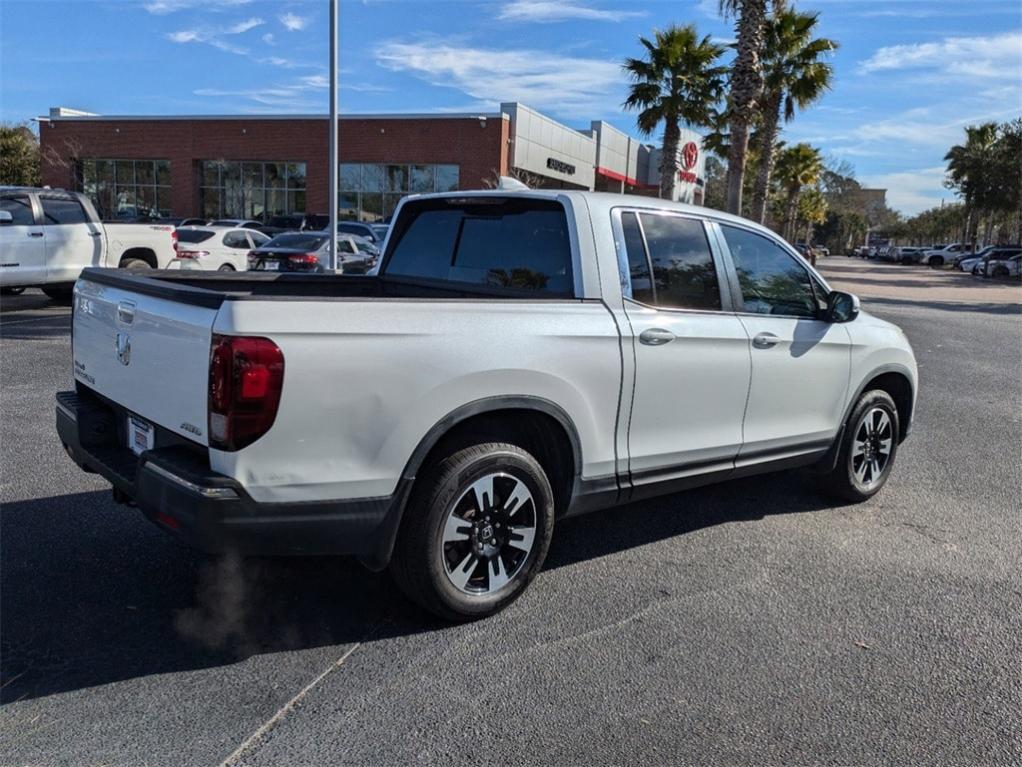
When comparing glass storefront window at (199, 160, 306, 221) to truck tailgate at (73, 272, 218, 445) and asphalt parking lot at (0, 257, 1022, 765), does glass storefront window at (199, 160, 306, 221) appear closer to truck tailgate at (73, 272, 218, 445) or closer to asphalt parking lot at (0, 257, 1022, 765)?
asphalt parking lot at (0, 257, 1022, 765)

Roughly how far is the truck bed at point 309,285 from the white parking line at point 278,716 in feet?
5.25

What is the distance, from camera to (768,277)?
16.3ft

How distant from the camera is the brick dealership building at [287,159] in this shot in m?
38.3

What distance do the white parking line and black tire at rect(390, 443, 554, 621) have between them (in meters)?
0.41

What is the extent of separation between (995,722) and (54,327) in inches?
499

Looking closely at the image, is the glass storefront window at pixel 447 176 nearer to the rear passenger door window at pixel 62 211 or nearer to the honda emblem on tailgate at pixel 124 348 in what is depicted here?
the rear passenger door window at pixel 62 211

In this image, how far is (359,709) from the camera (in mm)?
3047

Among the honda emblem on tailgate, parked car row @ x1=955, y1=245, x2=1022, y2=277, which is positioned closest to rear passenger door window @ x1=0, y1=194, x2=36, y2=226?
the honda emblem on tailgate

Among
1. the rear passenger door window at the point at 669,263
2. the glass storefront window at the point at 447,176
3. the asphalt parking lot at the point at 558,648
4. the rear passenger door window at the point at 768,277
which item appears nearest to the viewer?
the asphalt parking lot at the point at 558,648

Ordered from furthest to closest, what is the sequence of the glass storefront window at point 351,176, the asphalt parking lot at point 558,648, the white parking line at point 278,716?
the glass storefront window at point 351,176 → the asphalt parking lot at point 558,648 → the white parking line at point 278,716

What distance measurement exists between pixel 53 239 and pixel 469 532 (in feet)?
40.4

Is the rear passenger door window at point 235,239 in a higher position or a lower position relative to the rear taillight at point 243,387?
higher

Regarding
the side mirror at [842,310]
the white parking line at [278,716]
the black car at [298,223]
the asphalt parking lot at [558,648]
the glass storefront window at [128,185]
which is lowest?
the white parking line at [278,716]

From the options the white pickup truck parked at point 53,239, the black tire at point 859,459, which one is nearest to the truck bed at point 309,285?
the black tire at point 859,459
